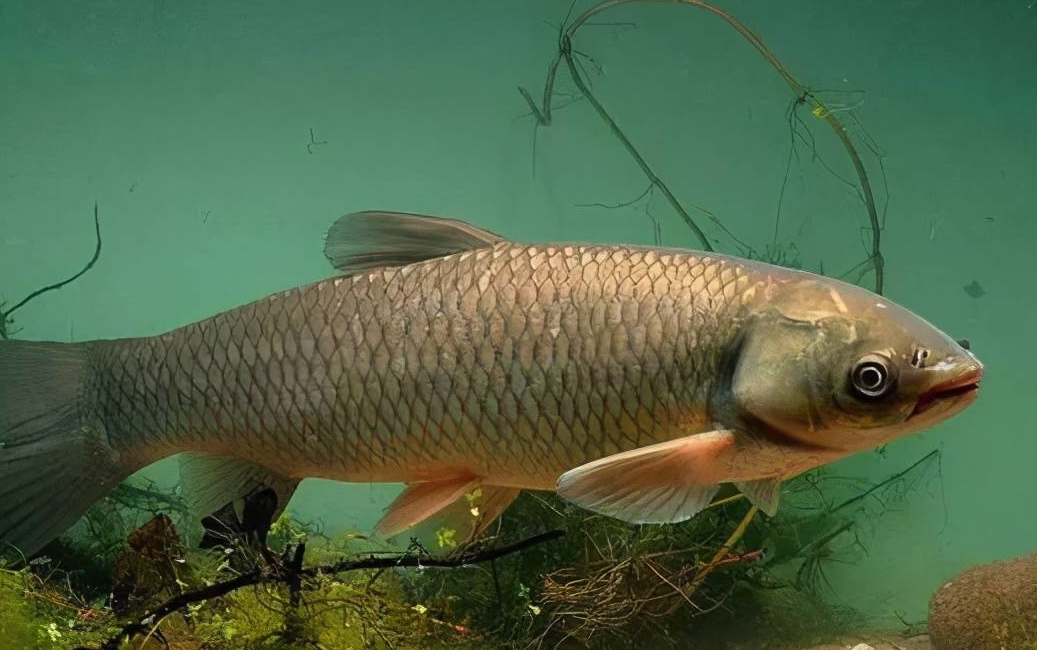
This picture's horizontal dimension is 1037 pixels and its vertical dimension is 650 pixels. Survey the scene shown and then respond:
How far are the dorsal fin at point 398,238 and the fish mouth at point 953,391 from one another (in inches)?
54.5

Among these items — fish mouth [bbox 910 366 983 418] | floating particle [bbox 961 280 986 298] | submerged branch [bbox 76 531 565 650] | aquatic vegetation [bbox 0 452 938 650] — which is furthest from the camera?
floating particle [bbox 961 280 986 298]

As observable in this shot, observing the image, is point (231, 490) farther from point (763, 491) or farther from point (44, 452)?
point (763, 491)

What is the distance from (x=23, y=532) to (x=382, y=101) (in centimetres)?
304

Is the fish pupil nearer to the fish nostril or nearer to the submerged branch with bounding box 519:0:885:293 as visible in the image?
the fish nostril

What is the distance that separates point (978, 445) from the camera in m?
5.36

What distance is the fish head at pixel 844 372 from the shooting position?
222 cm

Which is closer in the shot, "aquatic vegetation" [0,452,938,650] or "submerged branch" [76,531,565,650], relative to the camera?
"submerged branch" [76,531,565,650]

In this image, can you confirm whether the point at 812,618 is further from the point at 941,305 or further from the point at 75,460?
the point at 75,460

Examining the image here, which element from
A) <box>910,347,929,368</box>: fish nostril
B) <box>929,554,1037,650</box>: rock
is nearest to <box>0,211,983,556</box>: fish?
<box>910,347,929,368</box>: fish nostril

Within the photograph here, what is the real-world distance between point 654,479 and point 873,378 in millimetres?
617

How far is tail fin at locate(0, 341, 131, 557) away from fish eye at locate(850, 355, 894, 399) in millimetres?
2595

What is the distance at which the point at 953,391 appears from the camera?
222 centimetres

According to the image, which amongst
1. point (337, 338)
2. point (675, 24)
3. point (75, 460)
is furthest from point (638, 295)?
point (675, 24)

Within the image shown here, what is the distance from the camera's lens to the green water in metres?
5.13
